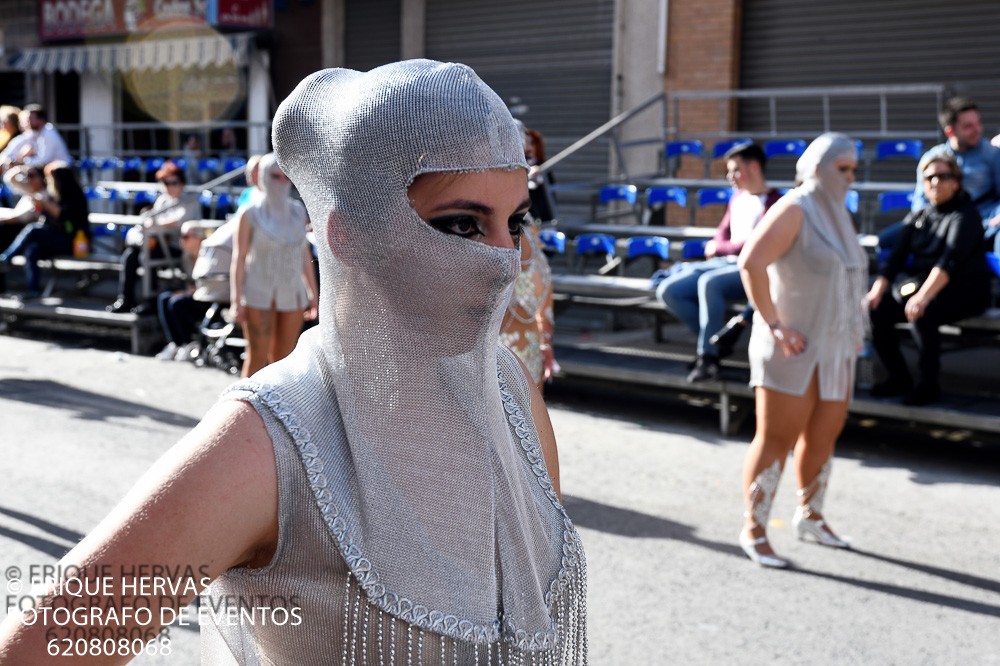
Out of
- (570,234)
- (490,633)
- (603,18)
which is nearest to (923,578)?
(490,633)

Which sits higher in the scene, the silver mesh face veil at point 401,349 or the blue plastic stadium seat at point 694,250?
the silver mesh face veil at point 401,349

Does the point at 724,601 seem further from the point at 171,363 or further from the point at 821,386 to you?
the point at 171,363

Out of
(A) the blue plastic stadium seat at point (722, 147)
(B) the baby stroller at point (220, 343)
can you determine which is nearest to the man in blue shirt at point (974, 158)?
(A) the blue plastic stadium seat at point (722, 147)

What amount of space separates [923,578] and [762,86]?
30.2ft

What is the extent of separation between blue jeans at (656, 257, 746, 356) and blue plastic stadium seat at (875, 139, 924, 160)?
10.2 ft

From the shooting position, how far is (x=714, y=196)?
11.7 m

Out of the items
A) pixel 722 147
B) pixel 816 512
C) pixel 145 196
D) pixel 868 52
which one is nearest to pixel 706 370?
pixel 816 512

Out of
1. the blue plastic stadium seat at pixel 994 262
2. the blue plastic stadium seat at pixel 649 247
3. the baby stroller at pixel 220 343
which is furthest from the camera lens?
the baby stroller at pixel 220 343

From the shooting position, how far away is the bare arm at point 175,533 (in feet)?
4.45

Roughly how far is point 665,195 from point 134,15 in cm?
1272

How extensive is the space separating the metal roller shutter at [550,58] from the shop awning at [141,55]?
178 inches

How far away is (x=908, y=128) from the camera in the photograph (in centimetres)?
1254

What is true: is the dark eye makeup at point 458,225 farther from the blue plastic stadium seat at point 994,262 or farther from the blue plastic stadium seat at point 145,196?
the blue plastic stadium seat at point 145,196

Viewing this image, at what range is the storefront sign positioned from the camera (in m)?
18.9
